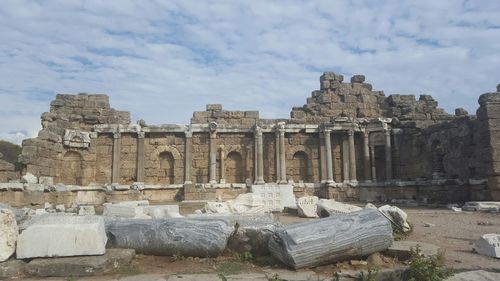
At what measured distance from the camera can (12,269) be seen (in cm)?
537

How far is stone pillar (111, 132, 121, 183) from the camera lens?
2070cm

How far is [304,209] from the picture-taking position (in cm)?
1180

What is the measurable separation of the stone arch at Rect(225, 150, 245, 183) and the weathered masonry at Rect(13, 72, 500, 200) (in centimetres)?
6

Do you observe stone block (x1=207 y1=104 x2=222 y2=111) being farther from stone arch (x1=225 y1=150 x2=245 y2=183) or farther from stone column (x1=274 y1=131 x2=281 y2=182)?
stone column (x1=274 y1=131 x2=281 y2=182)

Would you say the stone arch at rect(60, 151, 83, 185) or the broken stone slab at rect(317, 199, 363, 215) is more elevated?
the stone arch at rect(60, 151, 83, 185)

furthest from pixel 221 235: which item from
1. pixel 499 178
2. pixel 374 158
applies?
pixel 374 158

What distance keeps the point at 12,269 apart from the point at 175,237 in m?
2.29

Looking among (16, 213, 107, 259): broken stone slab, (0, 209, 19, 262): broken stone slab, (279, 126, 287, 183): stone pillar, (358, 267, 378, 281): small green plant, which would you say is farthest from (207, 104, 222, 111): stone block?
(358, 267, 378, 281): small green plant

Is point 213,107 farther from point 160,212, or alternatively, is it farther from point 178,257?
point 178,257

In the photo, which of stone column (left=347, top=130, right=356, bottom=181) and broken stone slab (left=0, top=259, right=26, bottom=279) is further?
stone column (left=347, top=130, right=356, bottom=181)

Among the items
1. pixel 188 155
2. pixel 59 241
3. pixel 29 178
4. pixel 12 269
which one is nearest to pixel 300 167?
pixel 188 155

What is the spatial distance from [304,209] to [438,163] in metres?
11.5

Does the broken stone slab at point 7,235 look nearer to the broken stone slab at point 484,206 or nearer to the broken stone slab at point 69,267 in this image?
the broken stone slab at point 69,267

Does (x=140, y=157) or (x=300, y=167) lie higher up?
(x=140, y=157)
